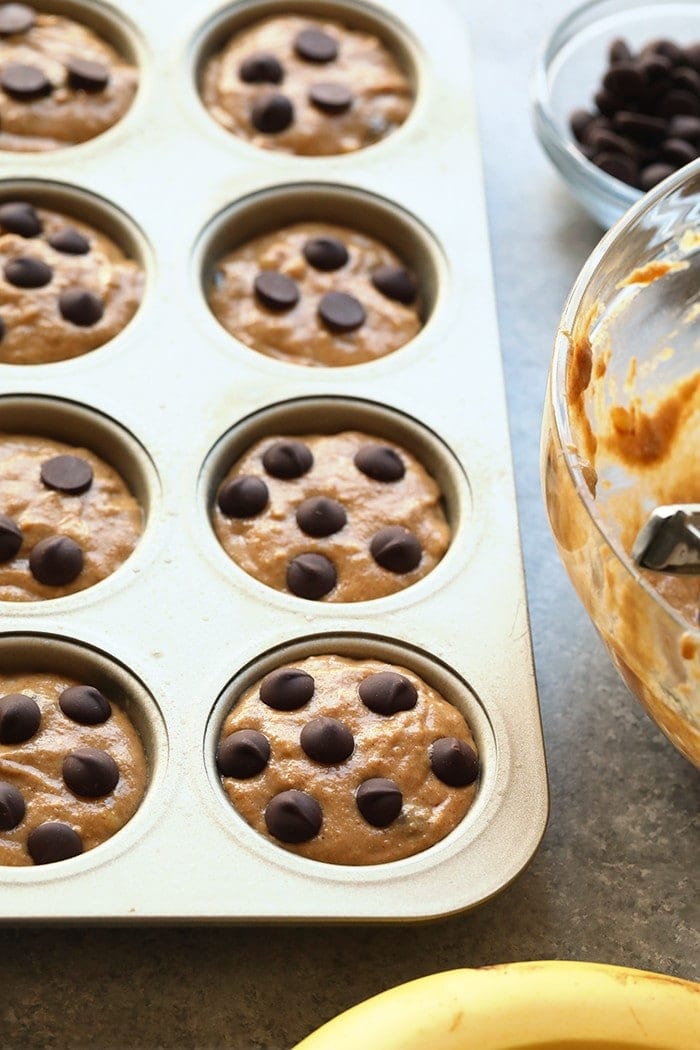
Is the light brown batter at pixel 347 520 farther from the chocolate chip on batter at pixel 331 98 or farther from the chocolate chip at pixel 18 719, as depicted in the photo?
the chocolate chip on batter at pixel 331 98

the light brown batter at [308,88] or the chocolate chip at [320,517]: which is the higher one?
the light brown batter at [308,88]

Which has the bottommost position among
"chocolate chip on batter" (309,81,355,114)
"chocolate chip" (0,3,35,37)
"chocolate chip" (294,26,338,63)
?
"chocolate chip" (0,3,35,37)

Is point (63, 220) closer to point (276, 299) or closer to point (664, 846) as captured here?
point (276, 299)

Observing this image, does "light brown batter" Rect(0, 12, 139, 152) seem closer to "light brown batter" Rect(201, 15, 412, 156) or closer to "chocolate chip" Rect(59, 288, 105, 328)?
"light brown batter" Rect(201, 15, 412, 156)

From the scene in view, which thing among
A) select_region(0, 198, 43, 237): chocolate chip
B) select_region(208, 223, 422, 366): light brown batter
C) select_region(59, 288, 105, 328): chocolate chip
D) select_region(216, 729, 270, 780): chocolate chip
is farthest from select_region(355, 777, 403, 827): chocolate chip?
select_region(0, 198, 43, 237): chocolate chip

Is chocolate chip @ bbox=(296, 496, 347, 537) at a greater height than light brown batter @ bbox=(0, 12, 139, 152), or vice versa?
light brown batter @ bbox=(0, 12, 139, 152)

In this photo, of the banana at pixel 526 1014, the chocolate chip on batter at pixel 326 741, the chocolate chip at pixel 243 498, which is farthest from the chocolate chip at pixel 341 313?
the banana at pixel 526 1014

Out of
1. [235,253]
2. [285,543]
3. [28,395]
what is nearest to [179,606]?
[285,543]
